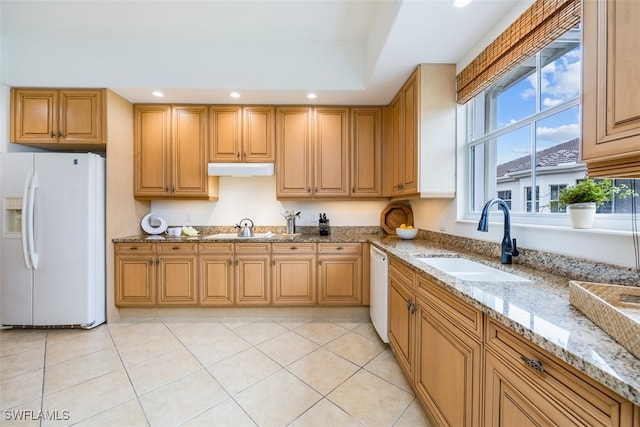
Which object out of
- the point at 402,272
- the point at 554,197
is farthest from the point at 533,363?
the point at 554,197

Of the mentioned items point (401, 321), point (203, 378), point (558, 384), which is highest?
point (558, 384)

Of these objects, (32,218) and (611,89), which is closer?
(611,89)

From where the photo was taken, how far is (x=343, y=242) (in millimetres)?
2693

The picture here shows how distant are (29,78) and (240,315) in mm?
3120

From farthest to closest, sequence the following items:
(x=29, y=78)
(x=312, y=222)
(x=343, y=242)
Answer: (x=312, y=222), (x=343, y=242), (x=29, y=78)

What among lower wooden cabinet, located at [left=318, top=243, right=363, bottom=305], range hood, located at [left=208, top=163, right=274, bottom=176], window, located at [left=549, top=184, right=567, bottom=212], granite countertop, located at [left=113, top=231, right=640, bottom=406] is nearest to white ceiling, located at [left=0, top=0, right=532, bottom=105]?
range hood, located at [left=208, top=163, right=274, bottom=176]

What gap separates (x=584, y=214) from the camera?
1.17 meters

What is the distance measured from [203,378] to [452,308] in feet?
5.61

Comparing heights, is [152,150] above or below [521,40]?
Result: below

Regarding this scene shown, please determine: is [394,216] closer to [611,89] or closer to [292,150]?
[292,150]

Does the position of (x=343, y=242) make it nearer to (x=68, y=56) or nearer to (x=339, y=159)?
(x=339, y=159)

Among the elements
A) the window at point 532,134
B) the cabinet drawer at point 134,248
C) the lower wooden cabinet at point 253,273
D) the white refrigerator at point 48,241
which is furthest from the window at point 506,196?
the white refrigerator at point 48,241

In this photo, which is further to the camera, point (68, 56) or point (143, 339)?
point (68, 56)

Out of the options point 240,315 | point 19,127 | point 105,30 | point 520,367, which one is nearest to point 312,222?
point 240,315
